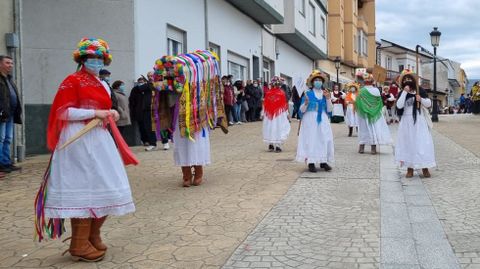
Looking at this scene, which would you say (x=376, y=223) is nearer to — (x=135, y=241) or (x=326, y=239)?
(x=326, y=239)

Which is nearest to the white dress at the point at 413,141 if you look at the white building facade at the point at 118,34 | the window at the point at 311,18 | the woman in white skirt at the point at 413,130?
the woman in white skirt at the point at 413,130

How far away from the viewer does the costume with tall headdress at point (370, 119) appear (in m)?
12.2

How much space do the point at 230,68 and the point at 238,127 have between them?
3677 mm

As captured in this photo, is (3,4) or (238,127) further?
(238,127)

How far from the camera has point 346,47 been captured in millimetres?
47625

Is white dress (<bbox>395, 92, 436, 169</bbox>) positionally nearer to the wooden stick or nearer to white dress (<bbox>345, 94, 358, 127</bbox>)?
the wooden stick

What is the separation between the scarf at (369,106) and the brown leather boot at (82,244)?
8792 millimetres

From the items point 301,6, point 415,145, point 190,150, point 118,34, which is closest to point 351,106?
point 118,34

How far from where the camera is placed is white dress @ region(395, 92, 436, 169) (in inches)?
344

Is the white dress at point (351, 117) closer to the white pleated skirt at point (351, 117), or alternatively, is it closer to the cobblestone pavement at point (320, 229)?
the white pleated skirt at point (351, 117)

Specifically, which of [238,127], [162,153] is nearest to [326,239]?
[162,153]

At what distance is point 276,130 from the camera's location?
1265 centimetres

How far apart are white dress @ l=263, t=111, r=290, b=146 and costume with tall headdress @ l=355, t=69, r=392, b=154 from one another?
1.70 meters

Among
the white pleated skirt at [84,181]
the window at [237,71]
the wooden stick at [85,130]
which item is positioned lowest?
the white pleated skirt at [84,181]
